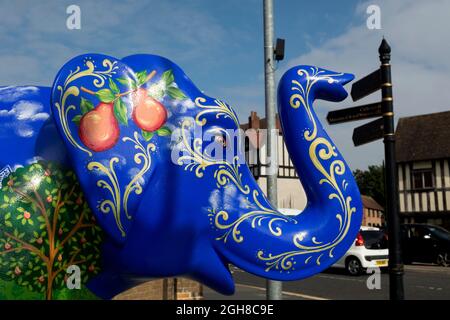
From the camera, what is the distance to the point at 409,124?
77.3 ft

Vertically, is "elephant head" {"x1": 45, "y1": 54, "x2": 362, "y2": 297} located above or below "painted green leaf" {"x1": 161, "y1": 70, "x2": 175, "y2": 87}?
below

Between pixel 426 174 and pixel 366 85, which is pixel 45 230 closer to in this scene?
pixel 366 85

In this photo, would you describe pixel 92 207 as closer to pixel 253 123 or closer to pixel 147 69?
pixel 147 69

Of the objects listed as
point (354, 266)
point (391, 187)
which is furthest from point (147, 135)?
point (354, 266)

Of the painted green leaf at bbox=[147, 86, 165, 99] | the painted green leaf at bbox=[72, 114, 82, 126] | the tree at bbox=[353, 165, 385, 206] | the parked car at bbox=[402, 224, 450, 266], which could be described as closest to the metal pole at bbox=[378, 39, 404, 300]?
the painted green leaf at bbox=[147, 86, 165, 99]

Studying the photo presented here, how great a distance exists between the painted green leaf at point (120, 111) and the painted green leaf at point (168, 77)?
0.26 meters

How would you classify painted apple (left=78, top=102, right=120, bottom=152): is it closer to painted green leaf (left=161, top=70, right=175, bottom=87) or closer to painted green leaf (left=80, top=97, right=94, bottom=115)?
painted green leaf (left=80, top=97, right=94, bottom=115)

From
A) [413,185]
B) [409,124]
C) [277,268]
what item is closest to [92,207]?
[277,268]

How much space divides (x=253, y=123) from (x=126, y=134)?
26.1m

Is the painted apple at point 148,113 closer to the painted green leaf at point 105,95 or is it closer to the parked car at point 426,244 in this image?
the painted green leaf at point 105,95

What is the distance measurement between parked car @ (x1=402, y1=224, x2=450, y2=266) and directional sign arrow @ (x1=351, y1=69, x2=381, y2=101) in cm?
1330

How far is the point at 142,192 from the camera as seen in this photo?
255cm

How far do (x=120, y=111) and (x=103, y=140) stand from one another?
0.59ft

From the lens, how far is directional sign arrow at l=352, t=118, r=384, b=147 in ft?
12.6
